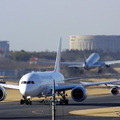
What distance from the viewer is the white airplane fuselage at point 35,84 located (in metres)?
54.5

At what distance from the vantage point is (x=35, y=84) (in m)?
55.5

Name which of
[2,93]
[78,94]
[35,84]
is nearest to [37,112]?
[35,84]

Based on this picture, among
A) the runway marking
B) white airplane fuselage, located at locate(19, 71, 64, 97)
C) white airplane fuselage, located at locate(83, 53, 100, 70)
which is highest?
white airplane fuselage, located at locate(83, 53, 100, 70)

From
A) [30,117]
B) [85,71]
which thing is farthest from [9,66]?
[30,117]

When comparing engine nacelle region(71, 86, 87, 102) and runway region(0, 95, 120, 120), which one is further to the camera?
engine nacelle region(71, 86, 87, 102)

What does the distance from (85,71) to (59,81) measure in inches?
2315

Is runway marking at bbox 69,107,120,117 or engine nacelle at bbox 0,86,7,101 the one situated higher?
engine nacelle at bbox 0,86,7,101

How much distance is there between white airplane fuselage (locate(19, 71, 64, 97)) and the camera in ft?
179

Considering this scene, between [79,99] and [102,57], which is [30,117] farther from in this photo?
[102,57]

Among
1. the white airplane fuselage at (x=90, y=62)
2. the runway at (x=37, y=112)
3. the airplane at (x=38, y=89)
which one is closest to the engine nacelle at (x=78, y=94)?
the airplane at (x=38, y=89)

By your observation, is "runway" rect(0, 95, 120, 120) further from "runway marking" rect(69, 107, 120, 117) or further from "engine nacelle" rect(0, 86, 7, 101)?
"engine nacelle" rect(0, 86, 7, 101)

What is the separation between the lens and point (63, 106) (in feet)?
176

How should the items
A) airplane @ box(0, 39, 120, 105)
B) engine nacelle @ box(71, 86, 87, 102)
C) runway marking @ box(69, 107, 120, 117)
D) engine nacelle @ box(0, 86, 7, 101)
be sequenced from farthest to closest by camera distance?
1. engine nacelle @ box(0, 86, 7, 101)
2. engine nacelle @ box(71, 86, 87, 102)
3. airplane @ box(0, 39, 120, 105)
4. runway marking @ box(69, 107, 120, 117)

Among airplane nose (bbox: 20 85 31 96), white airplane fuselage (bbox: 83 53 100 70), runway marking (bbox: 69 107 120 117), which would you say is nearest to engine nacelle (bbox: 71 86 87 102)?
airplane nose (bbox: 20 85 31 96)
